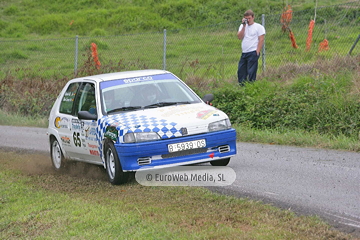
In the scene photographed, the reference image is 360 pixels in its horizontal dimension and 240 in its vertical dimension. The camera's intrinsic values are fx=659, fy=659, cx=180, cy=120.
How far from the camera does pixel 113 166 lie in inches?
336

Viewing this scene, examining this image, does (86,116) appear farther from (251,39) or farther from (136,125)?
(251,39)

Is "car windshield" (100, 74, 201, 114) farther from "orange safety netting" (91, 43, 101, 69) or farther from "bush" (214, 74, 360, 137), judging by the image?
"orange safety netting" (91, 43, 101, 69)

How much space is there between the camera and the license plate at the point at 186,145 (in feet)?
26.8

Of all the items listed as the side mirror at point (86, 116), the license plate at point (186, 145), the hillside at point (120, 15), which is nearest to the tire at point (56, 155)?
the side mirror at point (86, 116)

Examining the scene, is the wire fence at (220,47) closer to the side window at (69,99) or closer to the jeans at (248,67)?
the jeans at (248,67)

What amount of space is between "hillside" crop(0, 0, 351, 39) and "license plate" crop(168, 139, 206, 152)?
23.7 metres

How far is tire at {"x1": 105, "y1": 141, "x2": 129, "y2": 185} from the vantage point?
833cm

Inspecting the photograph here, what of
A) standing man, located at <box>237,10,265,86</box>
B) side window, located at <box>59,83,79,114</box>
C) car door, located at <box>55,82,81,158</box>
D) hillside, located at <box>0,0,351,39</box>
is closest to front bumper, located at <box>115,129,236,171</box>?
car door, located at <box>55,82,81,158</box>

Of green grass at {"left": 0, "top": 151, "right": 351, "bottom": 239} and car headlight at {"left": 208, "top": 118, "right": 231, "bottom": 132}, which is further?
car headlight at {"left": 208, "top": 118, "right": 231, "bottom": 132}

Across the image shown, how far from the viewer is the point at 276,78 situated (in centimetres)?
1644

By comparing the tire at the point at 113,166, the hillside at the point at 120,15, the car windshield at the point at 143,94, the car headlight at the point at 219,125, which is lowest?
the hillside at the point at 120,15

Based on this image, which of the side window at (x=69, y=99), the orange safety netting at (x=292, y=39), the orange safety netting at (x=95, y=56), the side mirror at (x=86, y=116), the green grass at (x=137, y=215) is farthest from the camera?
the orange safety netting at (x=95, y=56)

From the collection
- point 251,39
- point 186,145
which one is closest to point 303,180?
point 186,145

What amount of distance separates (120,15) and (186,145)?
28.8 meters
